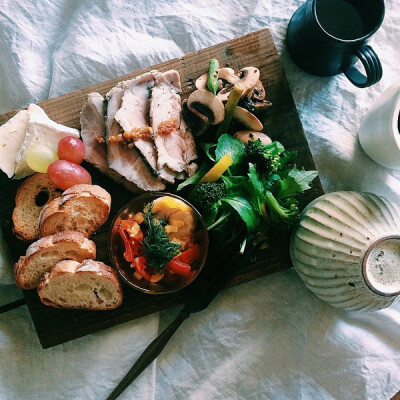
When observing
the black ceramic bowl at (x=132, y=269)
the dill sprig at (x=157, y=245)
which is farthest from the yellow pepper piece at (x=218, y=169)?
the dill sprig at (x=157, y=245)

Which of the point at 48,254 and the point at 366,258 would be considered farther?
the point at 48,254

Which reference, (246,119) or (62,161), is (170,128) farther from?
(62,161)

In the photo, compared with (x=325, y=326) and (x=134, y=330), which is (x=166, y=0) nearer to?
(x=134, y=330)

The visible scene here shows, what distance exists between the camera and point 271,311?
7.29 feet

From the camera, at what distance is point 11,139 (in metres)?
2.07

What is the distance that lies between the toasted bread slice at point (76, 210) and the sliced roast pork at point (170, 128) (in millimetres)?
287

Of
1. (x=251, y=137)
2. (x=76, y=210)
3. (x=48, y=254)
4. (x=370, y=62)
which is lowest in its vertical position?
(x=48, y=254)

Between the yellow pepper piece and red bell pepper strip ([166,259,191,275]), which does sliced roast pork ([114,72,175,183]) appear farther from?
red bell pepper strip ([166,259,191,275])

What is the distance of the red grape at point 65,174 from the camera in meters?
1.97

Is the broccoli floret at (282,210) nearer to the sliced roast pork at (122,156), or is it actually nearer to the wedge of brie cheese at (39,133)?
the sliced roast pork at (122,156)

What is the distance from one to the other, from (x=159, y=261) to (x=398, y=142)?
1043mm

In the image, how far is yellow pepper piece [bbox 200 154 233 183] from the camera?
1.97 meters

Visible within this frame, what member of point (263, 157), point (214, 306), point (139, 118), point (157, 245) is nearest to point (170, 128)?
point (139, 118)

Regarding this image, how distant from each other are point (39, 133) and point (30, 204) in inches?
12.1
